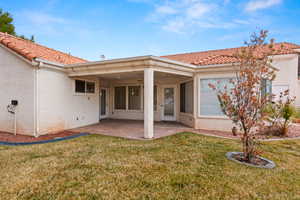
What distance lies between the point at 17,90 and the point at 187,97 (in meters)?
8.82

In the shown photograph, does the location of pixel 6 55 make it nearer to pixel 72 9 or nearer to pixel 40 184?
pixel 72 9

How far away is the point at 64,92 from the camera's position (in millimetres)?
8445

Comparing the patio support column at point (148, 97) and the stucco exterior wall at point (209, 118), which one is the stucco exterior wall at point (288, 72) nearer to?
the stucco exterior wall at point (209, 118)

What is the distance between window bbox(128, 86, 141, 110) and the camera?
12.5m

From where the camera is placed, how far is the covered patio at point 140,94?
673 centimetres

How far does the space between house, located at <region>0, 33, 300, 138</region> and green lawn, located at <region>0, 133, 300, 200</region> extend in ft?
7.46

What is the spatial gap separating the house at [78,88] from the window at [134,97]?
2101 mm

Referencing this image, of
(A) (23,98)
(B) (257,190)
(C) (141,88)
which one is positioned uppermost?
(C) (141,88)

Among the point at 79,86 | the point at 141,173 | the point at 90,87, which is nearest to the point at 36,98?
the point at 79,86

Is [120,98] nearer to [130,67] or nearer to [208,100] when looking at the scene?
[130,67]

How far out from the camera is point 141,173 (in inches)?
146

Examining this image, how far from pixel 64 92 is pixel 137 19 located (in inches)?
331

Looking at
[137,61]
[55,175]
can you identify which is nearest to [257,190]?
[55,175]

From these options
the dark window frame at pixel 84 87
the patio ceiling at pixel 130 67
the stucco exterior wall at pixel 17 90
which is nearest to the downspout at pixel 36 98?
the stucco exterior wall at pixel 17 90
